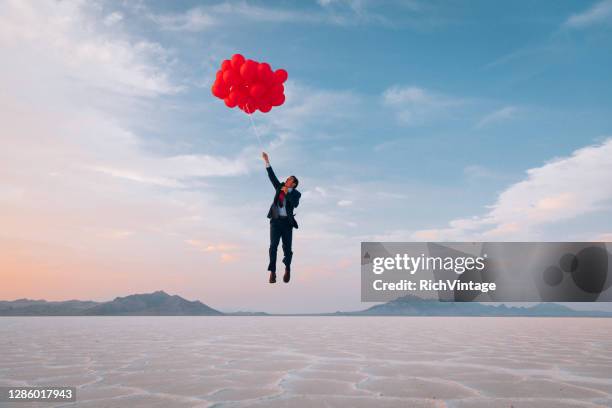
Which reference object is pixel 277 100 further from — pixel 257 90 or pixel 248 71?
pixel 248 71

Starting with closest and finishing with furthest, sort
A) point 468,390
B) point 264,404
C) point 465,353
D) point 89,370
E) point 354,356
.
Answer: point 264,404, point 468,390, point 89,370, point 354,356, point 465,353

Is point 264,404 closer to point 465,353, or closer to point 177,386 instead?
point 177,386

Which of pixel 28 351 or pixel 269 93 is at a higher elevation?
pixel 269 93

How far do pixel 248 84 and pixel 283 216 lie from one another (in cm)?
223

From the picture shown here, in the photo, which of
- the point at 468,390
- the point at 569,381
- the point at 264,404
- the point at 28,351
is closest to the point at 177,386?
the point at 264,404

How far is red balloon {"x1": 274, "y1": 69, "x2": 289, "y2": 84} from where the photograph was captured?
843 cm

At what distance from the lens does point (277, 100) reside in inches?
339

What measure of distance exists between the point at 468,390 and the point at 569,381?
5.78 ft

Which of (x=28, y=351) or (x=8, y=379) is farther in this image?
(x=28, y=351)

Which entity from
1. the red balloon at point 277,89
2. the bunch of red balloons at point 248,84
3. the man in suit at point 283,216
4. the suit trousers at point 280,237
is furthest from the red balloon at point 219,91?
the suit trousers at point 280,237

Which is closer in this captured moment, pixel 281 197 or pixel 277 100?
pixel 281 197

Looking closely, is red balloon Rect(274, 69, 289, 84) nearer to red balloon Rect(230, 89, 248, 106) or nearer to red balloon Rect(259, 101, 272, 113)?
red balloon Rect(259, 101, 272, 113)

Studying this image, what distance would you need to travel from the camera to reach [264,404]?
534cm

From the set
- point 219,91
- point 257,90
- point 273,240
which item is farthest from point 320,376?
point 219,91
